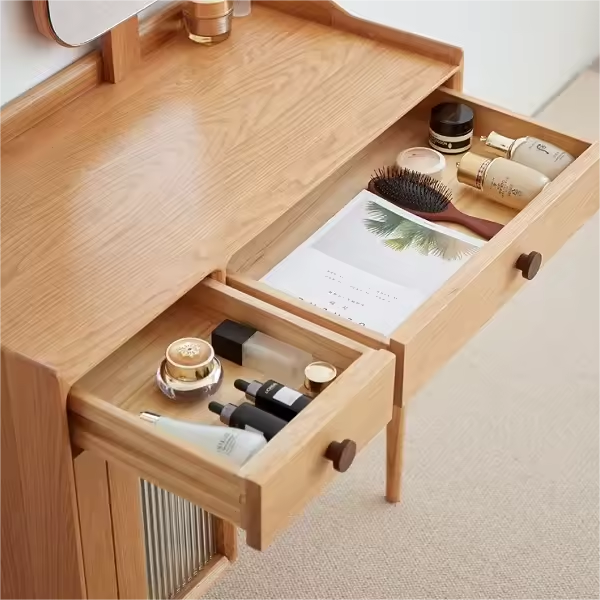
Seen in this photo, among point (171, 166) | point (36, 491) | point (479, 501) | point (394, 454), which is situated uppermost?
point (171, 166)

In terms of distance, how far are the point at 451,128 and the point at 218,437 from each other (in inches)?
26.0

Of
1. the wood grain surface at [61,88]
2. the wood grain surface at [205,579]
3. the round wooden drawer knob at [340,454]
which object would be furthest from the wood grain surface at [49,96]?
the wood grain surface at [205,579]

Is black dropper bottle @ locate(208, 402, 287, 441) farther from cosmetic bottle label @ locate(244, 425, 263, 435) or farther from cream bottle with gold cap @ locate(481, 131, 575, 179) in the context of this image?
cream bottle with gold cap @ locate(481, 131, 575, 179)

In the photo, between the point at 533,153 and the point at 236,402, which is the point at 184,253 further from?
the point at 533,153

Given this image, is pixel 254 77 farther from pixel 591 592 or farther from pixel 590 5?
pixel 590 5

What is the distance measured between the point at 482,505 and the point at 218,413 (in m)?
0.92

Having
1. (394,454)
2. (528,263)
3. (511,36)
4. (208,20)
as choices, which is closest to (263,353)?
(528,263)

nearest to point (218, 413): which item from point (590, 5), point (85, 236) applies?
point (85, 236)

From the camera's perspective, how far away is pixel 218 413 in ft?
4.41

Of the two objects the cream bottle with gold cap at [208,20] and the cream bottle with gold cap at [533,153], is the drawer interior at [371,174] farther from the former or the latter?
the cream bottle with gold cap at [208,20]

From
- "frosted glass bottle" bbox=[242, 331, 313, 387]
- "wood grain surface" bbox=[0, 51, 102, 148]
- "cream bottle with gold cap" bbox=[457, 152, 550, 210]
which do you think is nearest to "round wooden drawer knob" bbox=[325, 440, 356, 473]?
"frosted glass bottle" bbox=[242, 331, 313, 387]

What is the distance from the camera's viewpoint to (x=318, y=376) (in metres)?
1.35

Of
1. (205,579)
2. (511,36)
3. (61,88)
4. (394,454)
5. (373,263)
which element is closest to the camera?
(373,263)

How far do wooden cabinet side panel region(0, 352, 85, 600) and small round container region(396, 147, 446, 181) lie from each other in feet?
2.08
